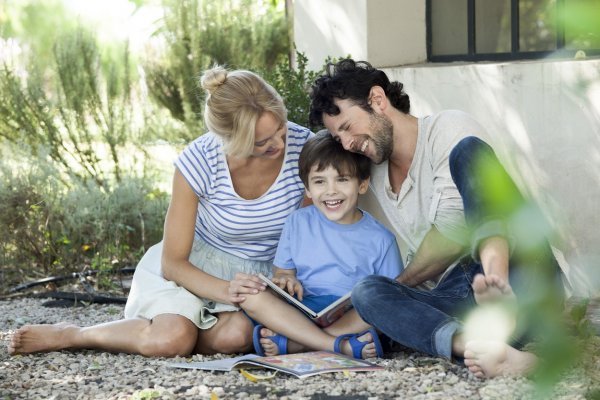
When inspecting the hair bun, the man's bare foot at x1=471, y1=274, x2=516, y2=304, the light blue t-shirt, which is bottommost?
the light blue t-shirt

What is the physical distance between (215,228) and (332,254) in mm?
481

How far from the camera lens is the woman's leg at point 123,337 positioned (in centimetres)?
328

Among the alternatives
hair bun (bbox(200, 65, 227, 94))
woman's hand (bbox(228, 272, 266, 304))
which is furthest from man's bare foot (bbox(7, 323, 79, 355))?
hair bun (bbox(200, 65, 227, 94))

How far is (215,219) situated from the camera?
135 inches

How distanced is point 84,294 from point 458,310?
2.45m

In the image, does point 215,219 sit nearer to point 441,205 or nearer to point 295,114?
point 441,205

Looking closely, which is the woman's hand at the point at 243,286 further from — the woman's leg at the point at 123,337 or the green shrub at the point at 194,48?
the green shrub at the point at 194,48

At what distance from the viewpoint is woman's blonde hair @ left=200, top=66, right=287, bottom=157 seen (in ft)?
10.5

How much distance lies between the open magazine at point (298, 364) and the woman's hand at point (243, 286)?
10.5 inches

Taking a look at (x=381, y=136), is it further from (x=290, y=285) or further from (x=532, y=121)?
(x=532, y=121)

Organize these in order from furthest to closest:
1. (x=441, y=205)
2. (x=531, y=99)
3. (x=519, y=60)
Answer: (x=519, y=60)
(x=531, y=99)
(x=441, y=205)

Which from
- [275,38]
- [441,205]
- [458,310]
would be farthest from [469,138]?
[275,38]

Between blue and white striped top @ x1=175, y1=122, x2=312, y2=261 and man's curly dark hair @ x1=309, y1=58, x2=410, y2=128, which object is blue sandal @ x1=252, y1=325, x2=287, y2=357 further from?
man's curly dark hair @ x1=309, y1=58, x2=410, y2=128

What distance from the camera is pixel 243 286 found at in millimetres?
→ 3191
